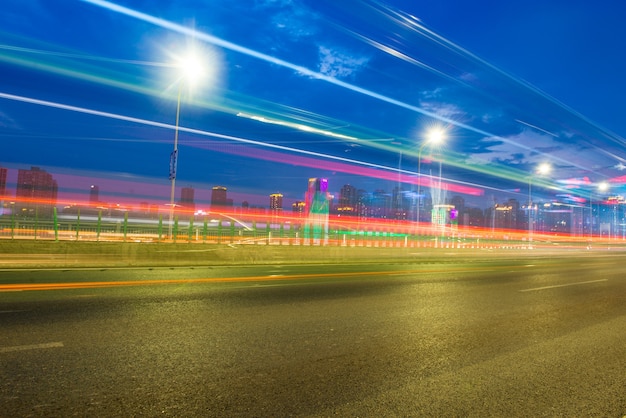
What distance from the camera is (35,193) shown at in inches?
995

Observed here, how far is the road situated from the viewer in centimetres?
358

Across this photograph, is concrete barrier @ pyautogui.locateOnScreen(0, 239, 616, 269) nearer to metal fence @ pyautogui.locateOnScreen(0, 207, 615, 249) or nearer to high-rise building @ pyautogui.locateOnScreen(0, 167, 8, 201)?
metal fence @ pyautogui.locateOnScreen(0, 207, 615, 249)

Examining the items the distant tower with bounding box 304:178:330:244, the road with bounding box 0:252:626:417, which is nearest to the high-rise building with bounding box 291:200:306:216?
the distant tower with bounding box 304:178:330:244

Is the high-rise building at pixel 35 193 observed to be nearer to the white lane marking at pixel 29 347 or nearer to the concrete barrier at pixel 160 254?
the concrete barrier at pixel 160 254

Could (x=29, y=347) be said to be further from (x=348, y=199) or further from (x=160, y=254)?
(x=348, y=199)

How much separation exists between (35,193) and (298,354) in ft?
86.9

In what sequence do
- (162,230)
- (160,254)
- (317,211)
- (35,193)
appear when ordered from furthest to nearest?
1. (317,211)
2. (35,193)
3. (162,230)
4. (160,254)

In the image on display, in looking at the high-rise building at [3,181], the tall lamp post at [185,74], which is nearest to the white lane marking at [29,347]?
the tall lamp post at [185,74]

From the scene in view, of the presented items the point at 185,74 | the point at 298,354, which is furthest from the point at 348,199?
the point at 298,354

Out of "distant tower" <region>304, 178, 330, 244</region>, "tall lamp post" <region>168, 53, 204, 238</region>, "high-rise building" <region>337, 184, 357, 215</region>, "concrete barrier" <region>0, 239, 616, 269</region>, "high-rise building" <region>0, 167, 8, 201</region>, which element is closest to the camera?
"concrete barrier" <region>0, 239, 616, 269</region>

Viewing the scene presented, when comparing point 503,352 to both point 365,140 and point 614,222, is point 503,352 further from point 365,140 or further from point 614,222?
point 614,222

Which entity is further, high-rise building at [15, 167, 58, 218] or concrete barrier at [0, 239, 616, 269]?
high-rise building at [15, 167, 58, 218]

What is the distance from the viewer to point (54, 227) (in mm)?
18266

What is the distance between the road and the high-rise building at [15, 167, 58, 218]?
35.8 feet
